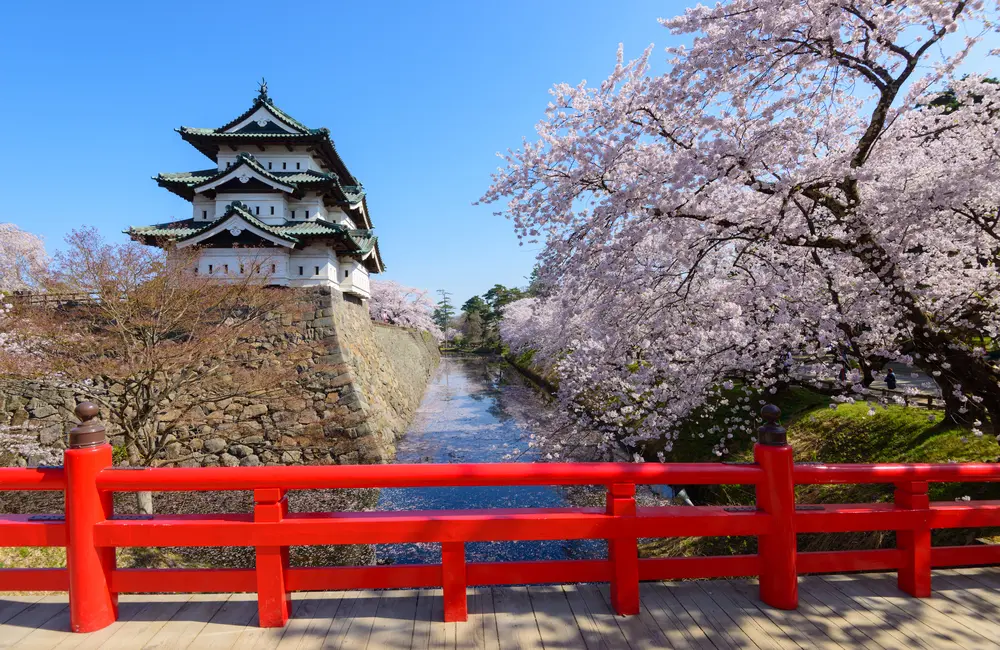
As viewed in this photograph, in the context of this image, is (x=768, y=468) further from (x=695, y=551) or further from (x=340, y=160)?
(x=340, y=160)

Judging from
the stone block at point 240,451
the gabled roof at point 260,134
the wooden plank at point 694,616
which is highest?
the gabled roof at point 260,134

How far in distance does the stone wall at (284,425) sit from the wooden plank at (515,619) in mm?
6323

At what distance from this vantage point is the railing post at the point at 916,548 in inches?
104

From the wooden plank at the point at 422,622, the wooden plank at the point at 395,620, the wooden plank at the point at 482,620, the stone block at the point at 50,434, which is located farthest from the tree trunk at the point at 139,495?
the wooden plank at the point at 482,620

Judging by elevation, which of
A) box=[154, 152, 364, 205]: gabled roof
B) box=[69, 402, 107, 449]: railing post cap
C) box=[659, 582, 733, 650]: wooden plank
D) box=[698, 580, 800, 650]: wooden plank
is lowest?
box=[698, 580, 800, 650]: wooden plank

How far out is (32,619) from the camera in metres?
2.44

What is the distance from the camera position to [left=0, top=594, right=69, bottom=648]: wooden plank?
229 cm

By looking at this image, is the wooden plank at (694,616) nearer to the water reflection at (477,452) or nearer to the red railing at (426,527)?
the red railing at (426,527)

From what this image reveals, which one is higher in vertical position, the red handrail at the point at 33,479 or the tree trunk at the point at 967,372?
the red handrail at the point at 33,479

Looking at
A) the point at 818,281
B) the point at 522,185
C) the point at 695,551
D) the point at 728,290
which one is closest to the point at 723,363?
the point at 728,290

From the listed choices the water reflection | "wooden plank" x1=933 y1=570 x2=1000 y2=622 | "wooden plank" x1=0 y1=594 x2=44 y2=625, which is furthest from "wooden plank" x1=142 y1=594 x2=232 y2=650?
the water reflection

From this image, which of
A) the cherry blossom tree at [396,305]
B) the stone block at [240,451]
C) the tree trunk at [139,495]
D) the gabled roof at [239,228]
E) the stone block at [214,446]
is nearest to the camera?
the tree trunk at [139,495]

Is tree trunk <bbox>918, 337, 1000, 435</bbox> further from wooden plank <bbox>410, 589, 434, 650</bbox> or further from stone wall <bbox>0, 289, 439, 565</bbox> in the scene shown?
stone wall <bbox>0, 289, 439, 565</bbox>

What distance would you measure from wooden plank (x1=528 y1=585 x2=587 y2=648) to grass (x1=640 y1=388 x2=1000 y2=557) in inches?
A: 192
